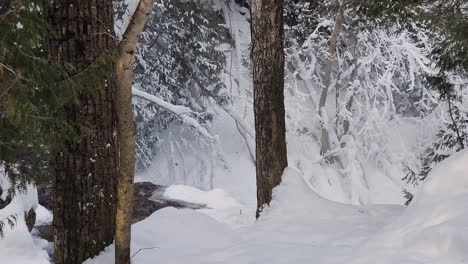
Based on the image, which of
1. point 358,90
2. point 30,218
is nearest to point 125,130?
point 30,218

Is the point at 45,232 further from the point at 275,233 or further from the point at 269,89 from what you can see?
the point at 275,233

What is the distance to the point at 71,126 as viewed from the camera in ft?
11.3

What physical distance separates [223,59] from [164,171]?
4.07 meters

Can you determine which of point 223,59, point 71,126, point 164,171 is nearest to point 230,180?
point 164,171

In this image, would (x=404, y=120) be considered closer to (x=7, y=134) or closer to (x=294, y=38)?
(x=294, y=38)

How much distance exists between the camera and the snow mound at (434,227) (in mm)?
3289

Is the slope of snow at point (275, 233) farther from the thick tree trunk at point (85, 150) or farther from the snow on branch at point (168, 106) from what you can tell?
the snow on branch at point (168, 106)

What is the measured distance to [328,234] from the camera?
4824 millimetres

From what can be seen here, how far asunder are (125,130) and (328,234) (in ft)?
7.73

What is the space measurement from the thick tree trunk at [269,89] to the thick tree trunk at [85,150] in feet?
9.10

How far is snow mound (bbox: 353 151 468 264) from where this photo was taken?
10.8ft

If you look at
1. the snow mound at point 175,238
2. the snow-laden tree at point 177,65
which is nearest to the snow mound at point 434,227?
the snow mound at point 175,238

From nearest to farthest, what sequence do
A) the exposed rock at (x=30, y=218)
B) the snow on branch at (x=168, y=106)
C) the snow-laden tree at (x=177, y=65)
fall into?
the exposed rock at (x=30, y=218) → the snow on branch at (x=168, y=106) → the snow-laden tree at (x=177, y=65)

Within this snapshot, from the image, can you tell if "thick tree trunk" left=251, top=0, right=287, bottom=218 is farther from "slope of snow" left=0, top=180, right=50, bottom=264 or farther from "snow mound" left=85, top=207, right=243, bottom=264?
"slope of snow" left=0, top=180, right=50, bottom=264
